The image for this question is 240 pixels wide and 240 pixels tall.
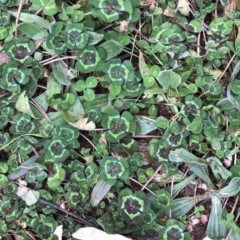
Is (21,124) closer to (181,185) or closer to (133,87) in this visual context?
(133,87)

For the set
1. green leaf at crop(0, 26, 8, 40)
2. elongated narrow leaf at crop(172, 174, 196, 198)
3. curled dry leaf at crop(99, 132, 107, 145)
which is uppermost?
green leaf at crop(0, 26, 8, 40)

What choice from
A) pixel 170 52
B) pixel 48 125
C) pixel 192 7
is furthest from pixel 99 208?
pixel 192 7

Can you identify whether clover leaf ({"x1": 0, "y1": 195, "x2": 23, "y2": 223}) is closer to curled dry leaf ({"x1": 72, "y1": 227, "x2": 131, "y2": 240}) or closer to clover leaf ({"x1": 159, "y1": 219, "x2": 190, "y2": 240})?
curled dry leaf ({"x1": 72, "y1": 227, "x2": 131, "y2": 240})

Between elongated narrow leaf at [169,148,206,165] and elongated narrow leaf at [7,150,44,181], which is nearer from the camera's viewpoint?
elongated narrow leaf at [169,148,206,165]

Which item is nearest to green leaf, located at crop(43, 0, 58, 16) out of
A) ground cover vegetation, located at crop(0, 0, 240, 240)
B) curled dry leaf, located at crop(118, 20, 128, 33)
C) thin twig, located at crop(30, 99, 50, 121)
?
ground cover vegetation, located at crop(0, 0, 240, 240)

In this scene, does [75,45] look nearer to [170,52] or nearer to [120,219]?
[170,52]

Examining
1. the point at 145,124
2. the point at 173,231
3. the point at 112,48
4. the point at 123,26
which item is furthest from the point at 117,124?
the point at 173,231

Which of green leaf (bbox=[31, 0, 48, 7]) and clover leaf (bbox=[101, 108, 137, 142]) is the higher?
green leaf (bbox=[31, 0, 48, 7])
